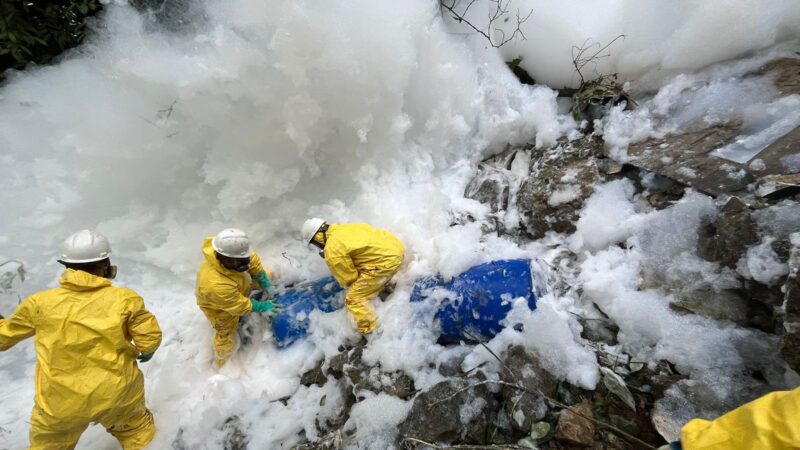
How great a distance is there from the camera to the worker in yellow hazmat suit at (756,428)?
908 mm

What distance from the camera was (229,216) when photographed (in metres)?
3.50

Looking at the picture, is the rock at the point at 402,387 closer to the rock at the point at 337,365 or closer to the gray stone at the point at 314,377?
the rock at the point at 337,365

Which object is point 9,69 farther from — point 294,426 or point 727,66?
point 727,66

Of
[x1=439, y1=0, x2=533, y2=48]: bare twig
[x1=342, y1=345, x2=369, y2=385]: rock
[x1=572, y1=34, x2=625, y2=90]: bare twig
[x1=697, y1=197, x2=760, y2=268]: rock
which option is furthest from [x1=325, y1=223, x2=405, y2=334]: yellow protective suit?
[x1=439, y1=0, x2=533, y2=48]: bare twig

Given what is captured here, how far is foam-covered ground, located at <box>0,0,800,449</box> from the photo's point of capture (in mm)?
2668

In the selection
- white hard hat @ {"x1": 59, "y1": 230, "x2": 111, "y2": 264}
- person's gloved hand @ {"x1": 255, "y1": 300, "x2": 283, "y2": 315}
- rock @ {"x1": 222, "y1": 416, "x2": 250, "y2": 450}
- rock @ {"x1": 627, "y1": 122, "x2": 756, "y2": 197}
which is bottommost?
rock @ {"x1": 222, "y1": 416, "x2": 250, "y2": 450}

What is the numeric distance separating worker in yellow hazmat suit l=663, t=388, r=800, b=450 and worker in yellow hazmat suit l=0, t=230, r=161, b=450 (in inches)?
97.0

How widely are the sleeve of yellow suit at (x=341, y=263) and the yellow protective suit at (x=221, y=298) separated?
0.62m

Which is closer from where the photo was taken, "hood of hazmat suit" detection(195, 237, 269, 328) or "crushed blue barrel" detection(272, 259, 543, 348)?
"crushed blue barrel" detection(272, 259, 543, 348)

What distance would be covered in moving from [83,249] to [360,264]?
60.8 inches

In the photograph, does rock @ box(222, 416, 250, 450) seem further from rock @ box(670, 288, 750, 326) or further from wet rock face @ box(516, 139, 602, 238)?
rock @ box(670, 288, 750, 326)

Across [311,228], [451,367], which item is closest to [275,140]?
[311,228]

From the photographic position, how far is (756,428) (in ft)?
3.11

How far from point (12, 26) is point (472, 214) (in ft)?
13.3
